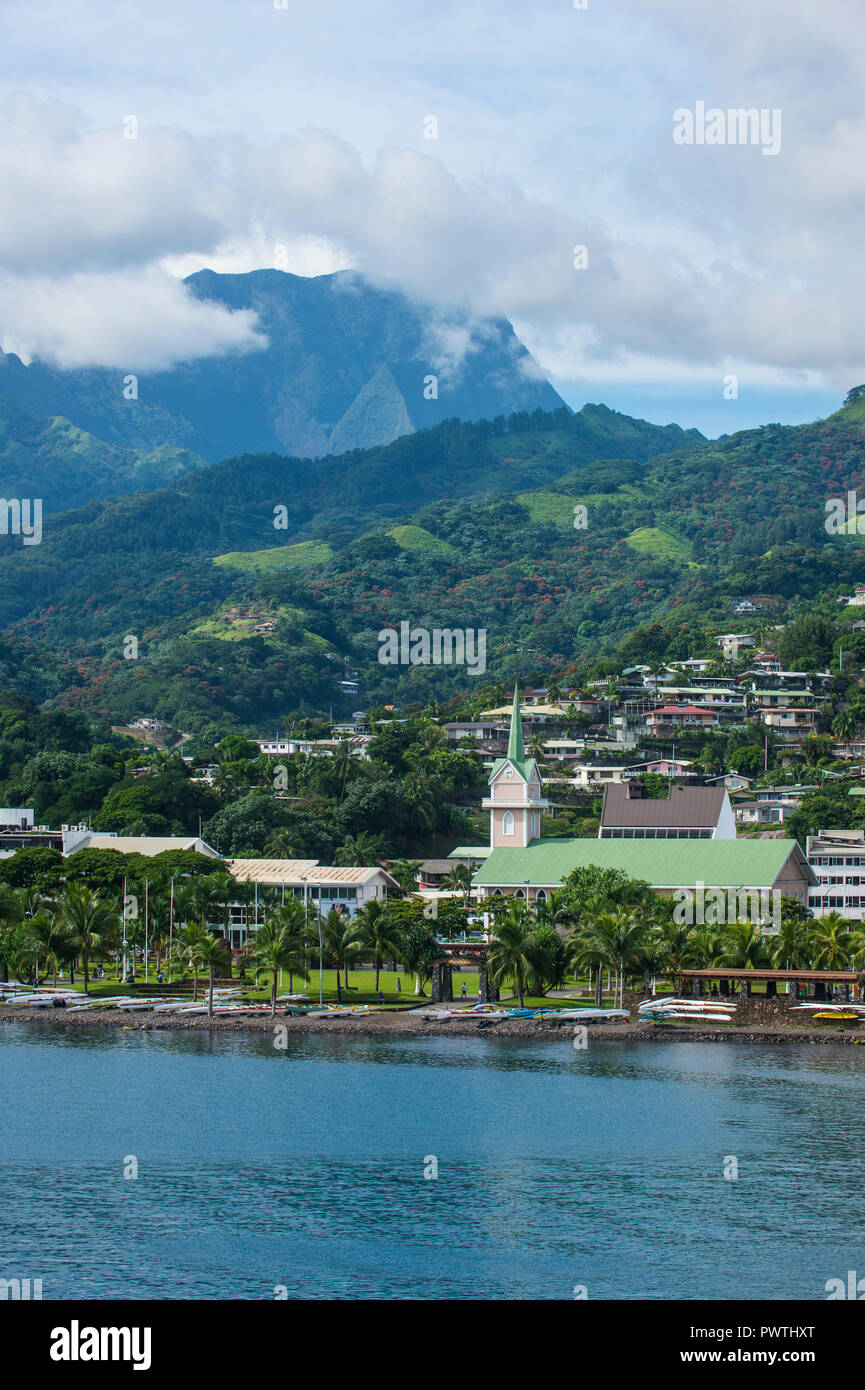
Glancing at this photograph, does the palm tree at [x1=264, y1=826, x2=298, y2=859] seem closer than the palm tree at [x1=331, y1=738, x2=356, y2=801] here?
Yes

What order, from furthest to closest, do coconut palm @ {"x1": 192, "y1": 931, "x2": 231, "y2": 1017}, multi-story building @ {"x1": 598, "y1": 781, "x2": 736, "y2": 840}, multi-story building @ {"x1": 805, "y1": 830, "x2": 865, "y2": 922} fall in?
multi-story building @ {"x1": 598, "y1": 781, "x2": 736, "y2": 840}
multi-story building @ {"x1": 805, "y1": 830, "x2": 865, "y2": 922}
coconut palm @ {"x1": 192, "y1": 931, "x2": 231, "y2": 1017}

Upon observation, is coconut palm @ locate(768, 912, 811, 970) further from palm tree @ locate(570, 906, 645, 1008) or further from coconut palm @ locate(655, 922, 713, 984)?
palm tree @ locate(570, 906, 645, 1008)

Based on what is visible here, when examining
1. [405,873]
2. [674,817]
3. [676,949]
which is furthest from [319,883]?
[676,949]

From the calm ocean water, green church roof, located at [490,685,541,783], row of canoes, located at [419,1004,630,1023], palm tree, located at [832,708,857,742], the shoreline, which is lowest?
the calm ocean water

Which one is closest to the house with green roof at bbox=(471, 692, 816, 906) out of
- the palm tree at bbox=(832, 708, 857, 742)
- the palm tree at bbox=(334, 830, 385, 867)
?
the palm tree at bbox=(334, 830, 385, 867)

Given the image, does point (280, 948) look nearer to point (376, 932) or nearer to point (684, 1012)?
point (376, 932)

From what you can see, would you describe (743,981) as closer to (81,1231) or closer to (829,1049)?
(829,1049)
